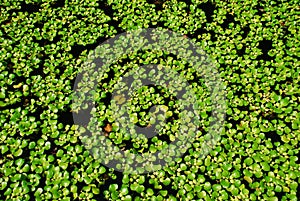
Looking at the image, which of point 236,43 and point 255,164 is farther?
point 236,43

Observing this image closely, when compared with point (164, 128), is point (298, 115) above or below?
above

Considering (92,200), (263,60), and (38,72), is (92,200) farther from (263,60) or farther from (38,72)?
(263,60)

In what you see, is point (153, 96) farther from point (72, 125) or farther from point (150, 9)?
point (150, 9)

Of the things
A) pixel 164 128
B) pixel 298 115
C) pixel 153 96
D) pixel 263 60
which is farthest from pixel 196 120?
pixel 263 60

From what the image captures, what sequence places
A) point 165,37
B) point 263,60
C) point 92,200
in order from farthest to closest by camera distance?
1. point 165,37
2. point 263,60
3. point 92,200

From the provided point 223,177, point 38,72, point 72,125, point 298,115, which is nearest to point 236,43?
point 298,115

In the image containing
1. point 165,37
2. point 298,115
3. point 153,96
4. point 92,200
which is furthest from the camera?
point 165,37

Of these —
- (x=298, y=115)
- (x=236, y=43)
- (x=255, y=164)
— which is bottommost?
(x=255, y=164)
